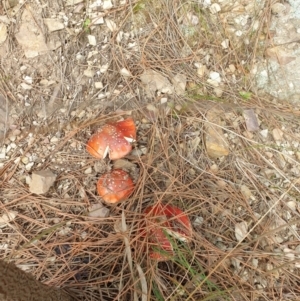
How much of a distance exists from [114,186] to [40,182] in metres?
0.34

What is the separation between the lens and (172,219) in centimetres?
190

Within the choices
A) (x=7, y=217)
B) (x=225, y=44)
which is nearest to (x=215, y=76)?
(x=225, y=44)

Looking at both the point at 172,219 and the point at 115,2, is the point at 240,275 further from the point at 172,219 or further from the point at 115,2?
the point at 115,2

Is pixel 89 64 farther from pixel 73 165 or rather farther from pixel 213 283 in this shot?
pixel 213 283

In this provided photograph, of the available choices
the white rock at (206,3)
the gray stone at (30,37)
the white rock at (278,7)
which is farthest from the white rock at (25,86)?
the white rock at (278,7)

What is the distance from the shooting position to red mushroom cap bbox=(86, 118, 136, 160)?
1974mm

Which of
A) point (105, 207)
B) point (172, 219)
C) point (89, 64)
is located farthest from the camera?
point (89, 64)

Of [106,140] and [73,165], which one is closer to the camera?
[106,140]

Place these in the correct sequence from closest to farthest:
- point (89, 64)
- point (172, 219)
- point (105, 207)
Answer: point (172, 219)
point (105, 207)
point (89, 64)

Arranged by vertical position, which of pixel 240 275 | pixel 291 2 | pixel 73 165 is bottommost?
pixel 240 275

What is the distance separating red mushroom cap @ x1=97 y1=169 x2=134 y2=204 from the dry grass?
0.23 ft

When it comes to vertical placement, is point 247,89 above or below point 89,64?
below

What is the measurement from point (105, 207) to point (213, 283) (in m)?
0.59

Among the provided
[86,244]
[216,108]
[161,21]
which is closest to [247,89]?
[216,108]
